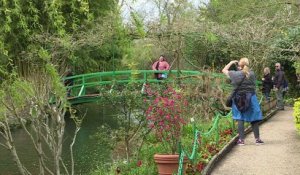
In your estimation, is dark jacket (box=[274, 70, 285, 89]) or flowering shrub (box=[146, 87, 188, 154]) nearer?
flowering shrub (box=[146, 87, 188, 154])

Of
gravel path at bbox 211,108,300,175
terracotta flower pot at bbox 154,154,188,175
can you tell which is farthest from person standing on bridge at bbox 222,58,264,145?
terracotta flower pot at bbox 154,154,188,175

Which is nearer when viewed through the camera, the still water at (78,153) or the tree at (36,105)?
the tree at (36,105)

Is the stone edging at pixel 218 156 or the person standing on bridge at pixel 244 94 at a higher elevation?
the person standing on bridge at pixel 244 94

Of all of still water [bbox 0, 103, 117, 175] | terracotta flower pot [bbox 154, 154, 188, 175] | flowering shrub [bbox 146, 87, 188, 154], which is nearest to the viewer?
terracotta flower pot [bbox 154, 154, 188, 175]

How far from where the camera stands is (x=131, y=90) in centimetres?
1108

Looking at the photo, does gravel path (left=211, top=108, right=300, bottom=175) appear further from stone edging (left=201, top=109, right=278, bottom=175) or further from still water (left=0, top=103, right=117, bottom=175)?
still water (left=0, top=103, right=117, bottom=175)

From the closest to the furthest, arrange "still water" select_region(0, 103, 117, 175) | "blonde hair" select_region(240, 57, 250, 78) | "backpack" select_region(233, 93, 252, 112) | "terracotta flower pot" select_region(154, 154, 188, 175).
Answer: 1. "terracotta flower pot" select_region(154, 154, 188, 175)
2. "blonde hair" select_region(240, 57, 250, 78)
3. "backpack" select_region(233, 93, 252, 112)
4. "still water" select_region(0, 103, 117, 175)

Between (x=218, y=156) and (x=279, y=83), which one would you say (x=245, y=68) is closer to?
(x=218, y=156)

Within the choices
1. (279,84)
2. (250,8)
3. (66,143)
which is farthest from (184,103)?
(250,8)

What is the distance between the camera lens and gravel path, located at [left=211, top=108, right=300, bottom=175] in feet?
27.9

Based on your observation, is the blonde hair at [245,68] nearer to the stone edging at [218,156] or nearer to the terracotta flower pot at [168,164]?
the stone edging at [218,156]

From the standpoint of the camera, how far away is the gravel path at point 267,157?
850 centimetres

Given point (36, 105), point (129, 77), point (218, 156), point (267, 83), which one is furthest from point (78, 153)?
point (218, 156)

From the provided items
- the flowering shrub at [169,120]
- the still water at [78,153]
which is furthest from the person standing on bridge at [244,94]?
the still water at [78,153]
